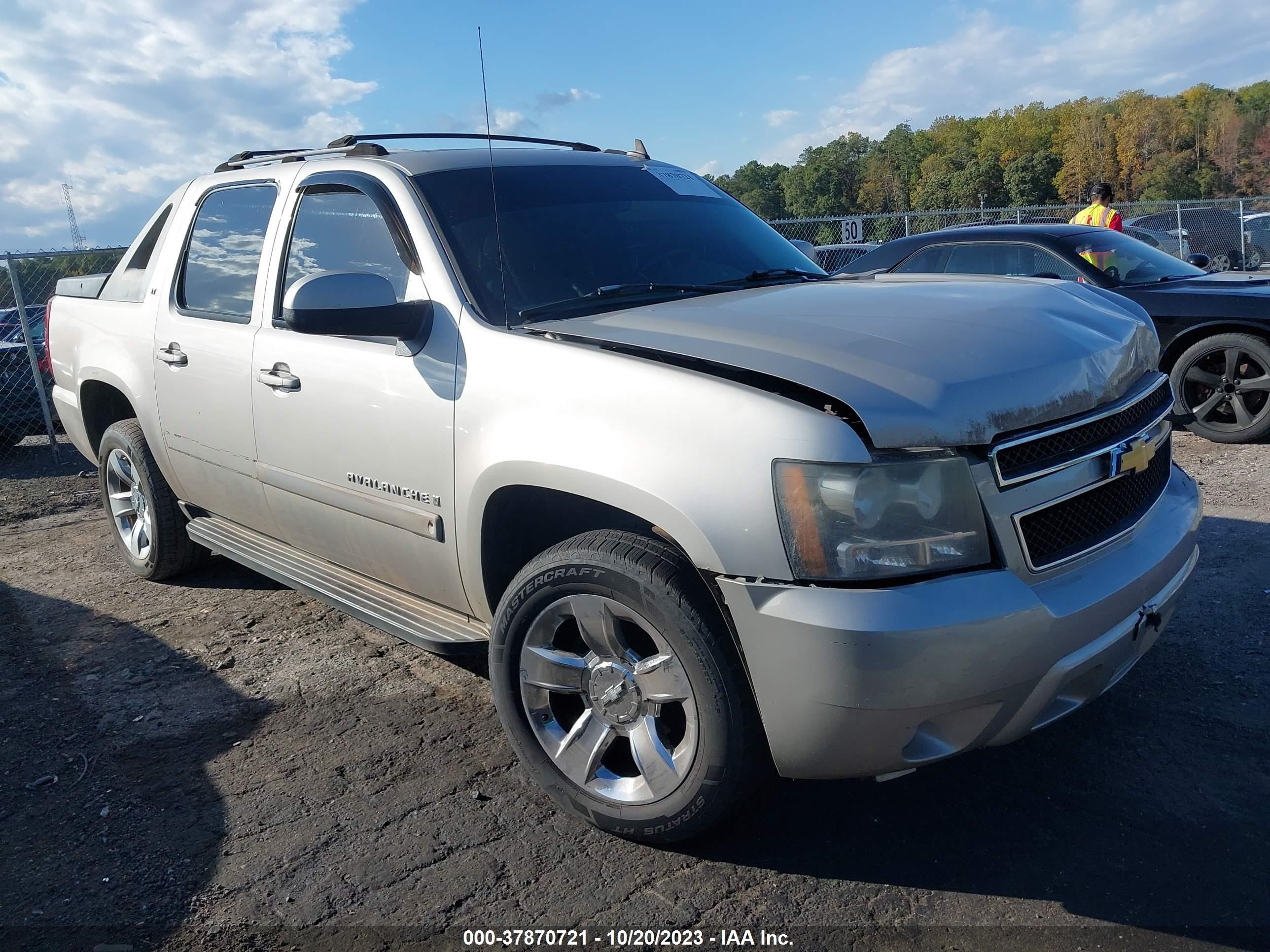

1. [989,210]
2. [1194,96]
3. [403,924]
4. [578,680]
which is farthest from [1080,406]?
[1194,96]

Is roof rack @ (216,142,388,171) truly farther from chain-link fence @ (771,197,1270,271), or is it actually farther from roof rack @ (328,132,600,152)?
chain-link fence @ (771,197,1270,271)

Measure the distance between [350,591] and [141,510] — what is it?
2237 millimetres

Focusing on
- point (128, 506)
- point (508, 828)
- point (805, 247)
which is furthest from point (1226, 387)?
point (128, 506)

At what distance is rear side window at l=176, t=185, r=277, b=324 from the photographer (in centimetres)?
403

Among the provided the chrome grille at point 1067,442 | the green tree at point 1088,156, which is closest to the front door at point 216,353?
the chrome grille at point 1067,442

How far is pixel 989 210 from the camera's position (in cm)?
2081

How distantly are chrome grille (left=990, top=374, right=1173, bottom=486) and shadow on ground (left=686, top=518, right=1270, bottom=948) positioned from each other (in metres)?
1.01

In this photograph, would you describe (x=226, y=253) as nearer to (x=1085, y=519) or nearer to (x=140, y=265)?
(x=140, y=265)

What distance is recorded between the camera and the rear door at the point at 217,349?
3.96 meters

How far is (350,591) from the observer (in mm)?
3637

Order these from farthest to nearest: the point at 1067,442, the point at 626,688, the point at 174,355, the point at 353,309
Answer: the point at 174,355 → the point at 353,309 → the point at 626,688 → the point at 1067,442

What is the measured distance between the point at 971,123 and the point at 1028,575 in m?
130

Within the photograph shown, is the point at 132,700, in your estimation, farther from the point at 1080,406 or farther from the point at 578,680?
the point at 1080,406

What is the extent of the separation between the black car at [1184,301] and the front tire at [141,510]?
4.44 m
